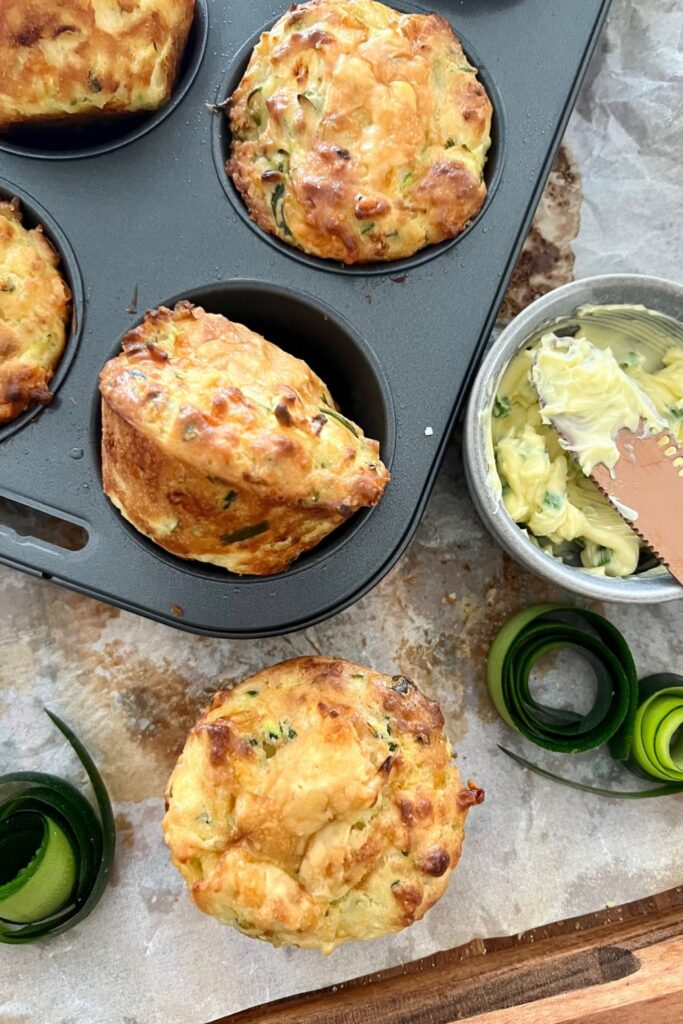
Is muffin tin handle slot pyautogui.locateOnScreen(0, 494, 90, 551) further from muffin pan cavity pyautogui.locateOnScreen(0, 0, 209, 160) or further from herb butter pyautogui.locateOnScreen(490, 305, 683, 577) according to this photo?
herb butter pyautogui.locateOnScreen(490, 305, 683, 577)

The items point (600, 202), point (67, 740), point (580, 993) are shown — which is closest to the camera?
point (580, 993)

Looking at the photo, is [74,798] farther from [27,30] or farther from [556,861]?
[27,30]

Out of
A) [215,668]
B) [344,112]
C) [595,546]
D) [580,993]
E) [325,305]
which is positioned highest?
[344,112]

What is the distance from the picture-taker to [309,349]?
2.46m

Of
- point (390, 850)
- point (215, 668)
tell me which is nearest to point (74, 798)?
point (215, 668)

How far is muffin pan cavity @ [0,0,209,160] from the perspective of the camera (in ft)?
7.47

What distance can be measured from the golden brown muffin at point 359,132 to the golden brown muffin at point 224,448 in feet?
1.31

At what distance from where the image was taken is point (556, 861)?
2.73 metres

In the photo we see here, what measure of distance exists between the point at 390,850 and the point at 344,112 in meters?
1.91

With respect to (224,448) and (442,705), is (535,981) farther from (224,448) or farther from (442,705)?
(224,448)

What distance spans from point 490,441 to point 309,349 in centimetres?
59

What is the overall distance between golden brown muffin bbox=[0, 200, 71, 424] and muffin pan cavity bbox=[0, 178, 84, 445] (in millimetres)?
21

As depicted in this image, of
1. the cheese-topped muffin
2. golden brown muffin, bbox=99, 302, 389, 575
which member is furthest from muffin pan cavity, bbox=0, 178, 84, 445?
the cheese-topped muffin

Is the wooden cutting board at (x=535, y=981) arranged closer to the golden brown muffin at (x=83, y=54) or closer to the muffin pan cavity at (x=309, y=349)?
the muffin pan cavity at (x=309, y=349)
